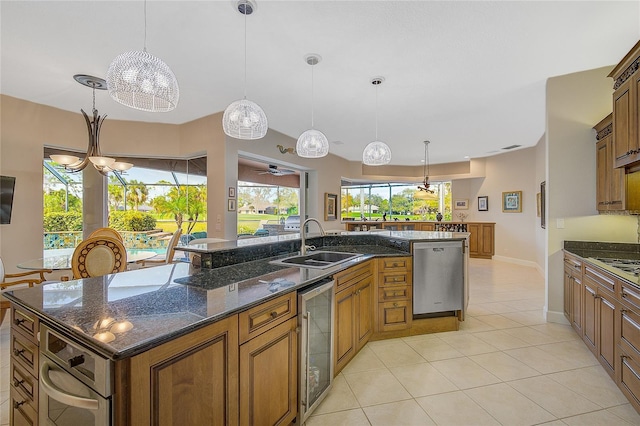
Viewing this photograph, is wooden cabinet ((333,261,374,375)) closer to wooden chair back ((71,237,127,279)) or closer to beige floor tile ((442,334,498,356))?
beige floor tile ((442,334,498,356))

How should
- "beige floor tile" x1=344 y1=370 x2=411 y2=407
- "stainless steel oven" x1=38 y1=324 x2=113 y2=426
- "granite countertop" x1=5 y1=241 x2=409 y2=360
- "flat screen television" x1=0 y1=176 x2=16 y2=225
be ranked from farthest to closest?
"flat screen television" x1=0 y1=176 x2=16 y2=225
"beige floor tile" x1=344 y1=370 x2=411 y2=407
"granite countertop" x1=5 y1=241 x2=409 y2=360
"stainless steel oven" x1=38 y1=324 x2=113 y2=426

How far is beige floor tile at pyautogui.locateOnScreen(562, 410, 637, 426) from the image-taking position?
1.82m

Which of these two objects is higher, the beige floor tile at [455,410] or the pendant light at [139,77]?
the pendant light at [139,77]

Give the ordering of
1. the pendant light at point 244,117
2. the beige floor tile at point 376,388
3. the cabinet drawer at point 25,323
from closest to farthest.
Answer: the cabinet drawer at point 25,323, the beige floor tile at point 376,388, the pendant light at point 244,117

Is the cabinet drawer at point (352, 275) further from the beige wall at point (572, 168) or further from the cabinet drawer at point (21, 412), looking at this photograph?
the beige wall at point (572, 168)

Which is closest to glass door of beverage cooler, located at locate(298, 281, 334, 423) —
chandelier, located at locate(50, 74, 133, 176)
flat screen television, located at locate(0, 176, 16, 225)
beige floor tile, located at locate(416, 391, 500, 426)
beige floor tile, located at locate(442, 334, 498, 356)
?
beige floor tile, located at locate(416, 391, 500, 426)

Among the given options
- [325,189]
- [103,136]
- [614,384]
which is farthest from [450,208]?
[103,136]

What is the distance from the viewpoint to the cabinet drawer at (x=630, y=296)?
1.82 m

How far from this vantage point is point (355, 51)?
2.83 meters

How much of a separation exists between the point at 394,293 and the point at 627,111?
97.4 inches

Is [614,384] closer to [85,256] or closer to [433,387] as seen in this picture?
[433,387]

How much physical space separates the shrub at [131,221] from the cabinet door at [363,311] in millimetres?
4481

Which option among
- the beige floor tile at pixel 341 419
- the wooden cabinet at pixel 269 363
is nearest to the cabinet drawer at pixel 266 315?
the wooden cabinet at pixel 269 363

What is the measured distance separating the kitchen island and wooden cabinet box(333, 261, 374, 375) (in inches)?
9.7
